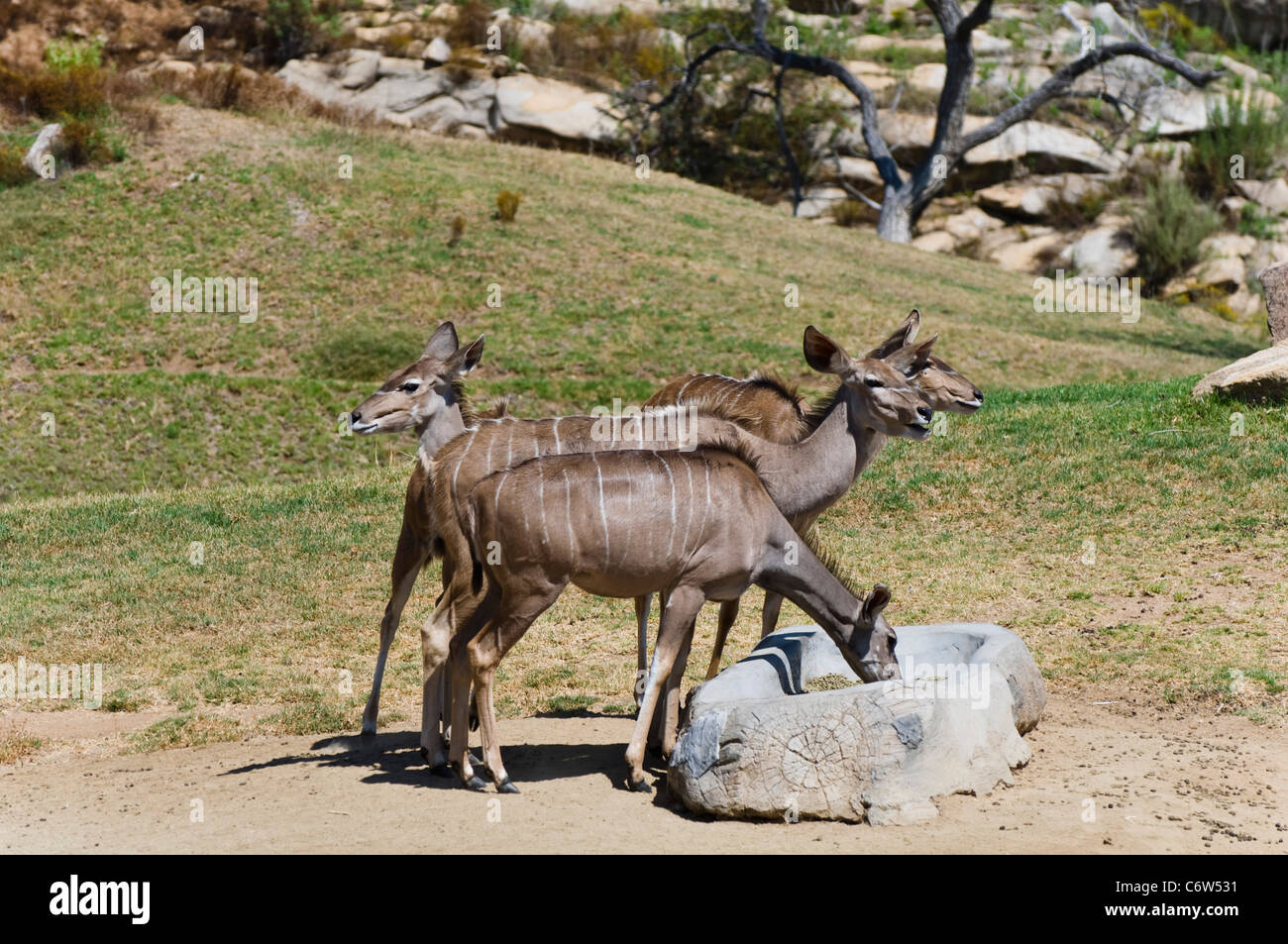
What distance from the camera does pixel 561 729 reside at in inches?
368

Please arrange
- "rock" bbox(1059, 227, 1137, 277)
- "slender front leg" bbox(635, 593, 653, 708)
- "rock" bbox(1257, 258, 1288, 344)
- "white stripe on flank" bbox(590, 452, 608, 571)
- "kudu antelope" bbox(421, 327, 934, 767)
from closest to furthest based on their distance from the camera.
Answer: "white stripe on flank" bbox(590, 452, 608, 571), "kudu antelope" bbox(421, 327, 934, 767), "slender front leg" bbox(635, 593, 653, 708), "rock" bbox(1257, 258, 1288, 344), "rock" bbox(1059, 227, 1137, 277)

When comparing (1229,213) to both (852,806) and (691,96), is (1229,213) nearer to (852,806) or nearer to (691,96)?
(691,96)

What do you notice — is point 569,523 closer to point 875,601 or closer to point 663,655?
point 663,655

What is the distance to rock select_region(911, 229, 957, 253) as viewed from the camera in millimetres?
41062

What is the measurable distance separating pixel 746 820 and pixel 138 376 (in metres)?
17.3

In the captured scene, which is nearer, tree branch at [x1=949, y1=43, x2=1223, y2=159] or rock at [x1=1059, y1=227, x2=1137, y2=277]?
tree branch at [x1=949, y1=43, x2=1223, y2=159]

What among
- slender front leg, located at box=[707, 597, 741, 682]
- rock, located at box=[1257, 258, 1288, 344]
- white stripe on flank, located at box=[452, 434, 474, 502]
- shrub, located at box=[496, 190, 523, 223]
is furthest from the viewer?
shrub, located at box=[496, 190, 523, 223]

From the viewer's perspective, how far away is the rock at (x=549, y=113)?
39.6 m

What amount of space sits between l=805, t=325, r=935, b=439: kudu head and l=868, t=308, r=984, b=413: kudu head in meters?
0.37

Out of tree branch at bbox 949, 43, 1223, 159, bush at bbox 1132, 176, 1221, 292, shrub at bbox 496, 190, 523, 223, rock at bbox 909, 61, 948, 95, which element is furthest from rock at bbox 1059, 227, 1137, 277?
shrub at bbox 496, 190, 523, 223

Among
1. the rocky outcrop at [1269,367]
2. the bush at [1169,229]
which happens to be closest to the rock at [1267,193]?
the bush at [1169,229]

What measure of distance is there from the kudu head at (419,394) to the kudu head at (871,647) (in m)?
2.96

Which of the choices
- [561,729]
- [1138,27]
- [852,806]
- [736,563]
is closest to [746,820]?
[852,806]

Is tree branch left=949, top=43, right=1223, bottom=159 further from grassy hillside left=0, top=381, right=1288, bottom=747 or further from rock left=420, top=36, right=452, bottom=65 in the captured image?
grassy hillside left=0, top=381, right=1288, bottom=747
